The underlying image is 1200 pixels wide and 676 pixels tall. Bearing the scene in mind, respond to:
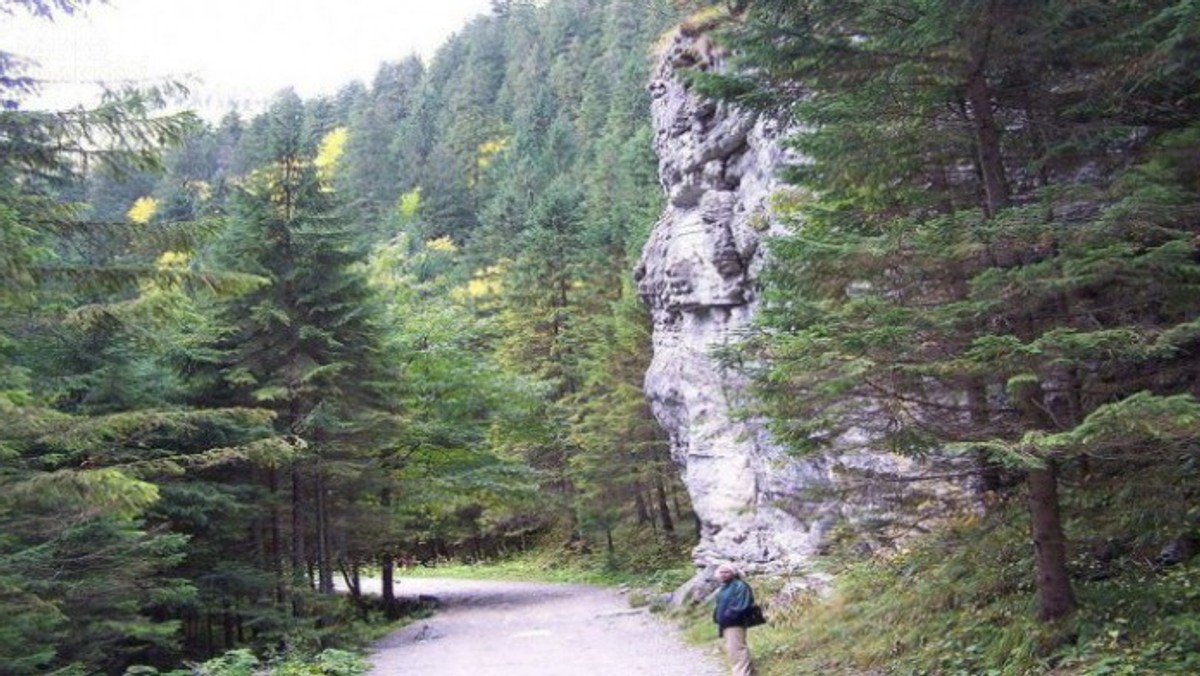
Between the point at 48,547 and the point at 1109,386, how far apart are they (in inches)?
423

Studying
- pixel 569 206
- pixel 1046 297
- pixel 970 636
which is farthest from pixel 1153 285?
pixel 569 206

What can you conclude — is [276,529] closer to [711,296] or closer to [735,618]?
[711,296]

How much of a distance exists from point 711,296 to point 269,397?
360 inches

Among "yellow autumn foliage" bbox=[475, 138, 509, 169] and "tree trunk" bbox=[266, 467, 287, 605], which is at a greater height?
"yellow autumn foliage" bbox=[475, 138, 509, 169]

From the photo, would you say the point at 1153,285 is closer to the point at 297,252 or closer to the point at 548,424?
the point at 297,252

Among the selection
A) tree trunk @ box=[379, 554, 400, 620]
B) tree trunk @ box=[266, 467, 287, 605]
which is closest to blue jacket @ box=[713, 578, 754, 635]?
tree trunk @ box=[266, 467, 287, 605]

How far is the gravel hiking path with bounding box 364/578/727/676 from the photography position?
480 inches

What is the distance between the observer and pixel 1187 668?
5535 mm

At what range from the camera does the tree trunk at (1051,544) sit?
265 inches

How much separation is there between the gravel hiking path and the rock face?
106 inches

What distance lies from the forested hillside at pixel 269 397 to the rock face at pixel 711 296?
4.20m

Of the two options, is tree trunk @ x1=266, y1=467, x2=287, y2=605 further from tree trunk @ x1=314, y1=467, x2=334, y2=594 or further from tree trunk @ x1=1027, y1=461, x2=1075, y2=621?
tree trunk @ x1=1027, y1=461, x2=1075, y2=621

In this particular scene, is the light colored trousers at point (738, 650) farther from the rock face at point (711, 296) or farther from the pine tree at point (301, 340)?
the pine tree at point (301, 340)

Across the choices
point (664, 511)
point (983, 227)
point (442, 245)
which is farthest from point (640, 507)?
Answer: point (442, 245)
